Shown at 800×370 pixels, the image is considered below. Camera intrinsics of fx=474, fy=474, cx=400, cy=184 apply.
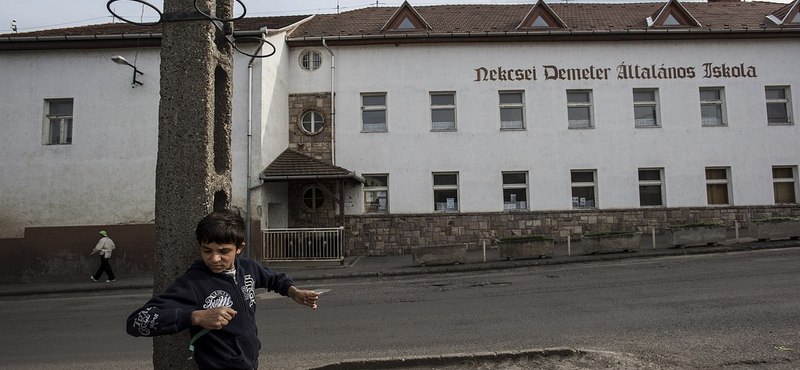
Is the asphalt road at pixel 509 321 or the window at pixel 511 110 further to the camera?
the window at pixel 511 110

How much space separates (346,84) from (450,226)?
6.62 meters

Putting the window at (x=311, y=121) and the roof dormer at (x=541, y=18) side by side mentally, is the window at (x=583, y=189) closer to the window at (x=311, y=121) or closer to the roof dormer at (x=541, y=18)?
the roof dormer at (x=541, y=18)

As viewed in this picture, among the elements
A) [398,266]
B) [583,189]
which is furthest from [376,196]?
[583,189]

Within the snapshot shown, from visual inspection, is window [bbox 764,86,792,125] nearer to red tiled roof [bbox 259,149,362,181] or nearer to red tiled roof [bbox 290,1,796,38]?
red tiled roof [bbox 290,1,796,38]

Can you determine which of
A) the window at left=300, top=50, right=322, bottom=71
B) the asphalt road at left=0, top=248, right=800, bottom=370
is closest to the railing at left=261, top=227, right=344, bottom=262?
the asphalt road at left=0, top=248, right=800, bottom=370

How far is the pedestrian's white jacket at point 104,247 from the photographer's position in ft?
45.4

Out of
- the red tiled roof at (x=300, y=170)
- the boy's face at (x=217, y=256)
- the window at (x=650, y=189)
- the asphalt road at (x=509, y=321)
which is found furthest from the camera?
the window at (x=650, y=189)

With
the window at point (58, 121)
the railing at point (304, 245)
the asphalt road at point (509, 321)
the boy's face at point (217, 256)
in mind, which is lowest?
the asphalt road at point (509, 321)

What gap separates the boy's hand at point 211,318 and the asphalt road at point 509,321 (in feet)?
9.86

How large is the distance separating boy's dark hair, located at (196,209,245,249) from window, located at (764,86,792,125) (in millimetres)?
21899

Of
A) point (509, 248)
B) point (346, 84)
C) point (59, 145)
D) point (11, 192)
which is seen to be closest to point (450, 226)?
point (509, 248)

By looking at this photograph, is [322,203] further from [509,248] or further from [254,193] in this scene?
[509,248]

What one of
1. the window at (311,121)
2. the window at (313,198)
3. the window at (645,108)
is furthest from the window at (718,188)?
the window at (311,121)

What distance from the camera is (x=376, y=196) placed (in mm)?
17594
